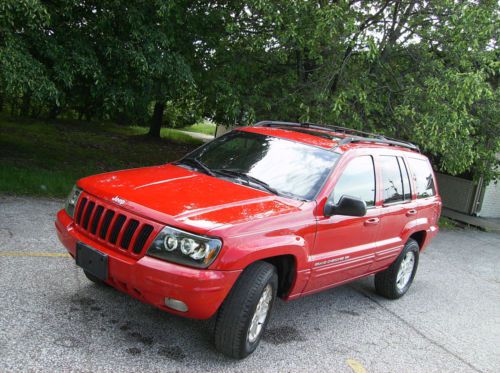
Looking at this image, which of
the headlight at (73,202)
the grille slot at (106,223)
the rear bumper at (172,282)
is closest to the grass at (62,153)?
the headlight at (73,202)

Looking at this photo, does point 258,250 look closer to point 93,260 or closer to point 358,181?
point 93,260

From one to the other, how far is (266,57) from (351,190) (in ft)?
22.4

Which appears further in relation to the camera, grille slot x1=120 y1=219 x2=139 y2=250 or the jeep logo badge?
the jeep logo badge

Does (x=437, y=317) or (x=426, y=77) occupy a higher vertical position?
(x=426, y=77)

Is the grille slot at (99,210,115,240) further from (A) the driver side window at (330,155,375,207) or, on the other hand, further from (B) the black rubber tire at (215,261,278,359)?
(A) the driver side window at (330,155,375,207)

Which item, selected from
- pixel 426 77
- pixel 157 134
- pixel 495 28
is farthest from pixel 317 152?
pixel 157 134

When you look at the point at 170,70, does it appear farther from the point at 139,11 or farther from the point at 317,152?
the point at 317,152

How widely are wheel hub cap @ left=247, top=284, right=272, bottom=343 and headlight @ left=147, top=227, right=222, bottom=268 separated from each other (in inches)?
25.1

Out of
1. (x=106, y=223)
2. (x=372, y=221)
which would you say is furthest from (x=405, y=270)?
(x=106, y=223)

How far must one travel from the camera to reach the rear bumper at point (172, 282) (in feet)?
11.1

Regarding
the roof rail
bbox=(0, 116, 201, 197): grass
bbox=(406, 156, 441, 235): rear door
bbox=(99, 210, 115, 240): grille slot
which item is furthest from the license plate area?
bbox=(0, 116, 201, 197): grass

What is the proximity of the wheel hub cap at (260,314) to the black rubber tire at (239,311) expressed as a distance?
12cm

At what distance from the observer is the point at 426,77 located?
10.1 metres

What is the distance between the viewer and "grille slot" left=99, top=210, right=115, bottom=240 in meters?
3.79
